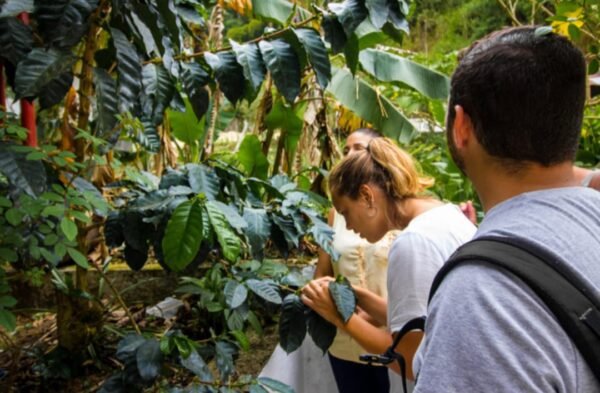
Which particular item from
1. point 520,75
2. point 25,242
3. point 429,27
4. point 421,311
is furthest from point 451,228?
point 429,27

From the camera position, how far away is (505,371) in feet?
2.25

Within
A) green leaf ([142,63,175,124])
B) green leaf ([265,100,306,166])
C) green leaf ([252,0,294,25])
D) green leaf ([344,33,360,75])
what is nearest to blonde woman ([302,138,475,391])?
green leaf ([344,33,360,75])

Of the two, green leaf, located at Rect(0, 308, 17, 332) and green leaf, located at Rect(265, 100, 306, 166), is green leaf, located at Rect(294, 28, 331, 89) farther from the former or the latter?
green leaf, located at Rect(265, 100, 306, 166)

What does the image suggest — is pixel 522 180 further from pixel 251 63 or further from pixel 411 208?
pixel 251 63

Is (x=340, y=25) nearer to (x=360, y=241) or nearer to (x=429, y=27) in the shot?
(x=360, y=241)

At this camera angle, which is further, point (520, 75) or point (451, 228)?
point (451, 228)

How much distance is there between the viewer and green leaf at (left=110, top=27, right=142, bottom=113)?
1.81 m

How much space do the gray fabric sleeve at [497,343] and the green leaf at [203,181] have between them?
4.58 feet

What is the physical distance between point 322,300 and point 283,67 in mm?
766

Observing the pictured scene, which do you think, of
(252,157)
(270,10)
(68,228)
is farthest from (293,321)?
Answer: (270,10)

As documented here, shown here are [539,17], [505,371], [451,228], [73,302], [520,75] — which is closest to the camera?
[505,371]

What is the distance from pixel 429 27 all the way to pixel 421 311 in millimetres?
9817

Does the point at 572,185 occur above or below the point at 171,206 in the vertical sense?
above

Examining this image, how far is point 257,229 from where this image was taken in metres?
2.10
